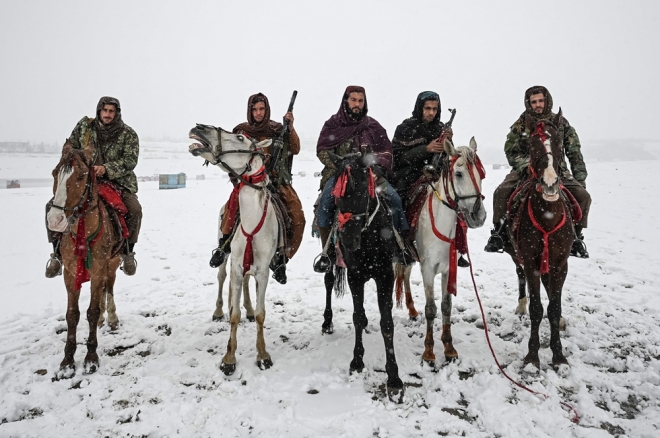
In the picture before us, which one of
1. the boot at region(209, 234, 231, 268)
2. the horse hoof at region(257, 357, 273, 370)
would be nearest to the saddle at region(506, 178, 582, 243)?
the horse hoof at region(257, 357, 273, 370)

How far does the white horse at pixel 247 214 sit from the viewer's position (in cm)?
431

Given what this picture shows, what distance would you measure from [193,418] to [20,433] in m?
1.53

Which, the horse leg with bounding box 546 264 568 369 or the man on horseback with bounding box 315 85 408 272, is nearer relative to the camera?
the horse leg with bounding box 546 264 568 369

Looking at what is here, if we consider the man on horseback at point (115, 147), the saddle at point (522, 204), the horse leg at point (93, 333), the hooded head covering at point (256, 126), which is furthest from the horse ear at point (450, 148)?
the horse leg at point (93, 333)

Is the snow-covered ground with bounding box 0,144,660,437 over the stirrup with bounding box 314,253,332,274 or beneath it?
beneath

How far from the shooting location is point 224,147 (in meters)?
4.33

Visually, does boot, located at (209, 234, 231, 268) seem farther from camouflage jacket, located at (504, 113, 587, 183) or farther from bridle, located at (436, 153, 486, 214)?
camouflage jacket, located at (504, 113, 587, 183)

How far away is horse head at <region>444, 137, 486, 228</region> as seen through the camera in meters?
4.16

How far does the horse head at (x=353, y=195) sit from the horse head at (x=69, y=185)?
2.96 m

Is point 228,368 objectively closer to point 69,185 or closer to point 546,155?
point 69,185

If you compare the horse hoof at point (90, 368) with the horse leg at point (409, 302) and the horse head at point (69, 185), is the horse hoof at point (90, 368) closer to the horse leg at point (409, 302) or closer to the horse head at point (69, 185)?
the horse head at point (69, 185)

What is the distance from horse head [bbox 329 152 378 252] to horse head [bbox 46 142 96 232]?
2959mm

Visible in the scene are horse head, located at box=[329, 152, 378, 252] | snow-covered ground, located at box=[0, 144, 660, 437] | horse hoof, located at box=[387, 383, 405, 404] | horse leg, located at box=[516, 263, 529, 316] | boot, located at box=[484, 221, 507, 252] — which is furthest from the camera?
horse leg, located at box=[516, 263, 529, 316]

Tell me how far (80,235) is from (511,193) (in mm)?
5676
